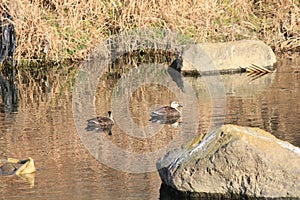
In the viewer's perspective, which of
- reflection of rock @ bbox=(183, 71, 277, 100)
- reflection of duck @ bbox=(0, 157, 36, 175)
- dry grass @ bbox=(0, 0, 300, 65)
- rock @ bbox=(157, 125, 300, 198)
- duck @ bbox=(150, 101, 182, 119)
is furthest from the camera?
Answer: dry grass @ bbox=(0, 0, 300, 65)

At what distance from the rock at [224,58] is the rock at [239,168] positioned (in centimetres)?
1338

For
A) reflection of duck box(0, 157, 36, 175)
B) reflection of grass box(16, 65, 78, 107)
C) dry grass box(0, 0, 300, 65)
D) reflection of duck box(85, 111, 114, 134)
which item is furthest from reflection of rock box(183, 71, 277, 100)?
reflection of duck box(0, 157, 36, 175)

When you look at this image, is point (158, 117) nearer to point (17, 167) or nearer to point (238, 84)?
point (17, 167)

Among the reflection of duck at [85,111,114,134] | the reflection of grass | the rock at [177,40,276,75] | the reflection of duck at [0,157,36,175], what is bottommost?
the reflection of duck at [0,157,36,175]

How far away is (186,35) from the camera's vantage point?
28922mm

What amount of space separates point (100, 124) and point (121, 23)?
12445 mm

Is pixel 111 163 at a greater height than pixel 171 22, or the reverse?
pixel 171 22

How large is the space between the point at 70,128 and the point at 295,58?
1177cm

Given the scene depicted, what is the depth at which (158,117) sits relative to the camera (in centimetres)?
1806

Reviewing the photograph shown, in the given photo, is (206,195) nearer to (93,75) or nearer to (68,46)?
(93,75)

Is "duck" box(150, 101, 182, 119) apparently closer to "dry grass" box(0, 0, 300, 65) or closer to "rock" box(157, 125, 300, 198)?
"rock" box(157, 125, 300, 198)

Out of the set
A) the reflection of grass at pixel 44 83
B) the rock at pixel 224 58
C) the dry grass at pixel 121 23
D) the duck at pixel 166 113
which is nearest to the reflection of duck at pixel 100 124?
the duck at pixel 166 113

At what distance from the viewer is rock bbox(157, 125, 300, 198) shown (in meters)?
11.5

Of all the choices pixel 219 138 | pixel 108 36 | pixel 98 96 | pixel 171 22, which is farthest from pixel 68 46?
pixel 219 138
